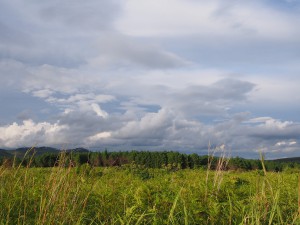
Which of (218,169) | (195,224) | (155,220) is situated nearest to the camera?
(155,220)

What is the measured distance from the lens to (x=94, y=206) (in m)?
6.46

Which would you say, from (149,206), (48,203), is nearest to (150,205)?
(149,206)

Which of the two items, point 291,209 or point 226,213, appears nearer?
point 226,213

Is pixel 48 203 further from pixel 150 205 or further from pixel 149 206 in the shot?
pixel 150 205

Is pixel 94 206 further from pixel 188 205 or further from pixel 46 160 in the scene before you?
pixel 46 160

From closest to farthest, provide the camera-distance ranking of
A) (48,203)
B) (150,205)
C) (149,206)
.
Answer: (48,203)
(149,206)
(150,205)

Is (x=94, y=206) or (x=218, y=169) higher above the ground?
(x=218, y=169)

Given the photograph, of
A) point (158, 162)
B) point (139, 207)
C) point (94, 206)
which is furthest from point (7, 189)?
point (158, 162)

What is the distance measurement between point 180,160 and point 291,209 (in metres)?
29.7

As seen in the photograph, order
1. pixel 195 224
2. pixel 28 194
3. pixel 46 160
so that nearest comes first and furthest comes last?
1. pixel 195 224
2. pixel 28 194
3. pixel 46 160

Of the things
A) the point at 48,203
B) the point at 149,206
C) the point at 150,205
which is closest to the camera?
the point at 48,203

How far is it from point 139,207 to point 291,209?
226cm

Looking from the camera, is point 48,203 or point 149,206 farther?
point 149,206

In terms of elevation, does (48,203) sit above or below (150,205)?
above
